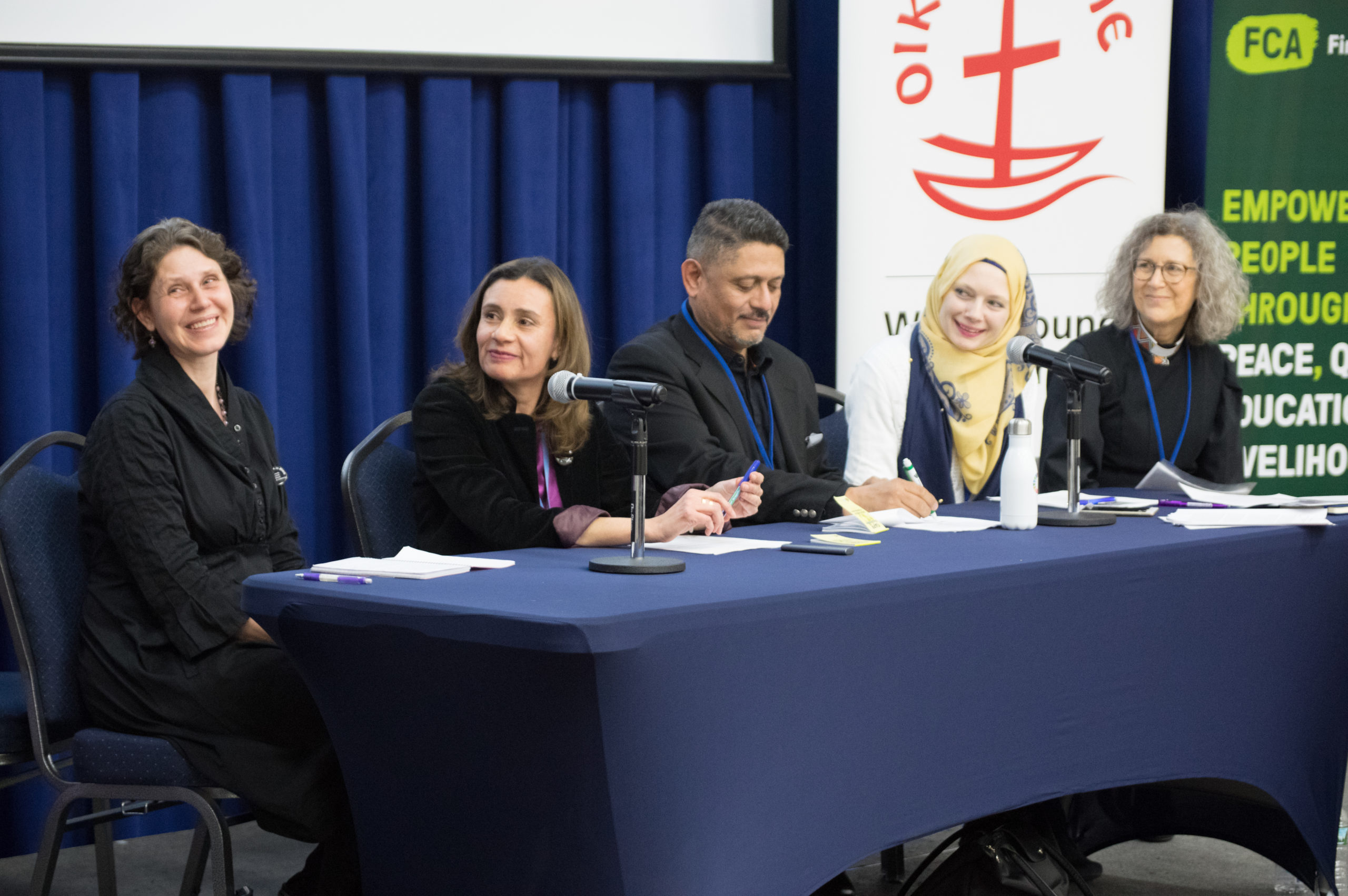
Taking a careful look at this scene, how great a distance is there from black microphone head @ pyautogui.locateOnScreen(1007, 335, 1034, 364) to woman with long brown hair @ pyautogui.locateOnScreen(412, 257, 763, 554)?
69 centimetres

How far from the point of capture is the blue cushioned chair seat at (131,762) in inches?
86.0

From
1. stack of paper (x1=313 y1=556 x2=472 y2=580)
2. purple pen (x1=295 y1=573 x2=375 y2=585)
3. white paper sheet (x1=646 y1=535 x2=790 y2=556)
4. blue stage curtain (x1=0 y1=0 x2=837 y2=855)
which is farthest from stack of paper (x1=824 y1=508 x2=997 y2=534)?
blue stage curtain (x1=0 y1=0 x2=837 y2=855)

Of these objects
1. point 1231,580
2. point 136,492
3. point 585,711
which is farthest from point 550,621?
point 1231,580

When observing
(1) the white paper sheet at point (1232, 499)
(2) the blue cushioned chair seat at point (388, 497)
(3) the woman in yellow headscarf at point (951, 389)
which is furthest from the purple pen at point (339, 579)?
(1) the white paper sheet at point (1232, 499)

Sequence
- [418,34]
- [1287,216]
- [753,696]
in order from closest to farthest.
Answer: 1. [753,696]
2. [418,34]
3. [1287,216]

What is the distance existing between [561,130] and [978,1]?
3.98 ft

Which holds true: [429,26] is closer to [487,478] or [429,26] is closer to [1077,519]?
[487,478]

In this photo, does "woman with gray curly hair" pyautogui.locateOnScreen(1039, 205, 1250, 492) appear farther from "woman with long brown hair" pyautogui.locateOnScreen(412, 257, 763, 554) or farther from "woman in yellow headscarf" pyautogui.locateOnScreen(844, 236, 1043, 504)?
"woman with long brown hair" pyautogui.locateOnScreen(412, 257, 763, 554)

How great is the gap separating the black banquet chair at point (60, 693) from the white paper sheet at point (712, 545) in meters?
0.82

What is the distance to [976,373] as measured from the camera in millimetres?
3373

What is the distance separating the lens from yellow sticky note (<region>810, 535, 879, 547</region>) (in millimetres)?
2232

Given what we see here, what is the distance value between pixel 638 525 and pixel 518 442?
2.11 ft

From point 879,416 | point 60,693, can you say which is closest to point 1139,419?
point 879,416

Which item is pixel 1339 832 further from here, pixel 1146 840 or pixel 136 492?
pixel 136 492
